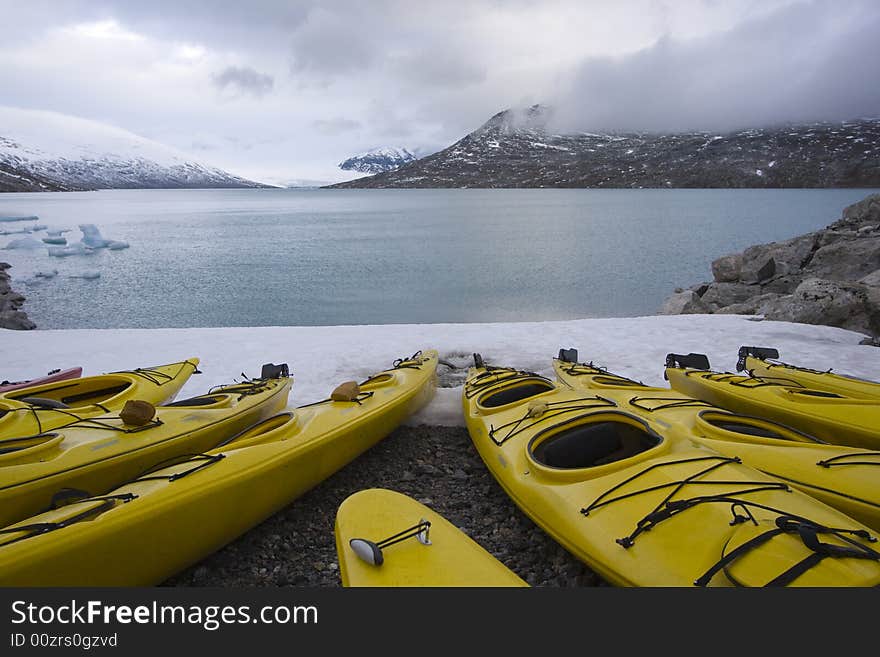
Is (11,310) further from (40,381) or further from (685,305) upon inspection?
(685,305)

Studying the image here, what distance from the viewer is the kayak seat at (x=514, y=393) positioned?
14.7ft

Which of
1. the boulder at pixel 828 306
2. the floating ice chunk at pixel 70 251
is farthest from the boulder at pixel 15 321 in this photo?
the boulder at pixel 828 306

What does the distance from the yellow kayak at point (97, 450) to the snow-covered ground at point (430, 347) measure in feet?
5.21

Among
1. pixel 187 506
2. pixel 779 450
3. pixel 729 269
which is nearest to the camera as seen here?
pixel 187 506

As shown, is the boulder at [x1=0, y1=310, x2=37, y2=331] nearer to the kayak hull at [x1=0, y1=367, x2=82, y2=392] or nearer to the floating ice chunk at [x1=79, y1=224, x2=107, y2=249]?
the kayak hull at [x1=0, y1=367, x2=82, y2=392]

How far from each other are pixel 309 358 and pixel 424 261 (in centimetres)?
1785

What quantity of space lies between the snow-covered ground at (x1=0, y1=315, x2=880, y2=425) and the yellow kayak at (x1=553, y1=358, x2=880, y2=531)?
6.68 ft

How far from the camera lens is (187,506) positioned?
257cm

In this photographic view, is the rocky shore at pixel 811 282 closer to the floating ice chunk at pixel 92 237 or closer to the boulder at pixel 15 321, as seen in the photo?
the boulder at pixel 15 321

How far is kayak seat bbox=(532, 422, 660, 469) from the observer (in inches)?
123

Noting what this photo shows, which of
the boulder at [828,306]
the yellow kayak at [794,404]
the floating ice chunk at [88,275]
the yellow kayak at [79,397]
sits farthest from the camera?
the floating ice chunk at [88,275]

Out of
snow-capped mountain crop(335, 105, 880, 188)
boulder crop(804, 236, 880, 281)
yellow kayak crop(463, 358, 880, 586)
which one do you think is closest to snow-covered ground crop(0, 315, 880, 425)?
yellow kayak crop(463, 358, 880, 586)

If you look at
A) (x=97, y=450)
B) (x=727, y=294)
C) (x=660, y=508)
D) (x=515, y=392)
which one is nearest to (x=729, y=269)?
(x=727, y=294)

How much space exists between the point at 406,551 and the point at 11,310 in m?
16.8
